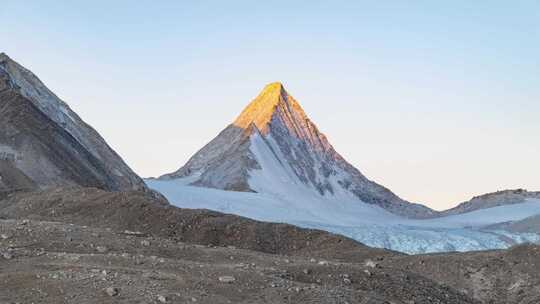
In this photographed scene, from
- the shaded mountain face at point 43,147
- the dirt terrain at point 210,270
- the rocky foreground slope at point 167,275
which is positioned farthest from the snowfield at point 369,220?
the rocky foreground slope at point 167,275

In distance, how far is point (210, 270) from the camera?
2250 cm

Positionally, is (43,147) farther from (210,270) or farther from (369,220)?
(369,220)

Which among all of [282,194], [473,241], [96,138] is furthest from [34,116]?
[282,194]

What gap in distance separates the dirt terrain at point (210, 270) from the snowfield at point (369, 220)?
158 feet

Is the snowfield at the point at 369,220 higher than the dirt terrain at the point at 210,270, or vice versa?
the snowfield at the point at 369,220

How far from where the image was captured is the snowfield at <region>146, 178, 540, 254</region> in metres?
Answer: 95.5

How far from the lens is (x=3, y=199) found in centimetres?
5806

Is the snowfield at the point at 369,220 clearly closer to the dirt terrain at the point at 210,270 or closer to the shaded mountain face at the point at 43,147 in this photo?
the shaded mountain face at the point at 43,147

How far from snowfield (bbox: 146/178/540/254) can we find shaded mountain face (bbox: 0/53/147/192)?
2364 centimetres

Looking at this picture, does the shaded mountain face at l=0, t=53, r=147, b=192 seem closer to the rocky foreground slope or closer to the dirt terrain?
the dirt terrain

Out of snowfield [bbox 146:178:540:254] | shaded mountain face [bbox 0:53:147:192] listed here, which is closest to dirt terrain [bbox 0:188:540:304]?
shaded mountain face [bbox 0:53:147:192]

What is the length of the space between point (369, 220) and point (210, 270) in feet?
552

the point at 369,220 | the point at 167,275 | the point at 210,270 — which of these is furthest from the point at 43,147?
the point at 369,220

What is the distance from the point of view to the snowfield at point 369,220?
95500mm
